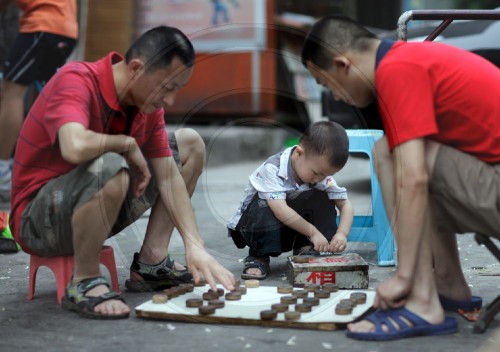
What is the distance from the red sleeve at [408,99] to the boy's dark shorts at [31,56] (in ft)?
10.1

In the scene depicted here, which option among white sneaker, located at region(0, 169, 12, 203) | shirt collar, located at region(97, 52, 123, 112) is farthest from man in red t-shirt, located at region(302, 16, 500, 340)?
white sneaker, located at region(0, 169, 12, 203)

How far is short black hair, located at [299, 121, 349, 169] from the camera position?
3.39 m

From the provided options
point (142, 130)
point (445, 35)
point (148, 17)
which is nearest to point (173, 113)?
point (148, 17)

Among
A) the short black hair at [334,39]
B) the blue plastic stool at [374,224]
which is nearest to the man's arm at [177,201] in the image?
the short black hair at [334,39]

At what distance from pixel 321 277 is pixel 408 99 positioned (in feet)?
3.19

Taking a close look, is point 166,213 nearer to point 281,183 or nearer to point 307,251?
point 281,183

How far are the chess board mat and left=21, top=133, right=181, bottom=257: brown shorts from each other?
1.17 feet

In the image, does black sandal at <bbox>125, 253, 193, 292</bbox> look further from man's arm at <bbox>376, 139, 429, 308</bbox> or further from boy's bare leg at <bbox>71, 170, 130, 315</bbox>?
man's arm at <bbox>376, 139, 429, 308</bbox>

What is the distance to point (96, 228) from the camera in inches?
113

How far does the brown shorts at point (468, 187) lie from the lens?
2.60m

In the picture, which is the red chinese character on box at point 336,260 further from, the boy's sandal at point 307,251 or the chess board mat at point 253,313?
the chess board mat at point 253,313

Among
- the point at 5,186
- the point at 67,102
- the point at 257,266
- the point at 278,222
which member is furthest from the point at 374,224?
the point at 5,186

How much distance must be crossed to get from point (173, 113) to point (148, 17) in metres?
0.96

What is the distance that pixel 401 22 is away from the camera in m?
3.83
